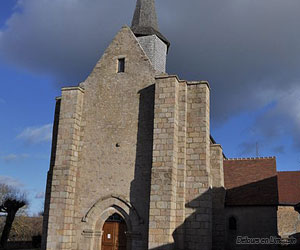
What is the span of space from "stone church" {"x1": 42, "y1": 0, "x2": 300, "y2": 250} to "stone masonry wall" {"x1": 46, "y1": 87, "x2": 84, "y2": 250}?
33 millimetres

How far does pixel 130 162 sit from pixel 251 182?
11211mm

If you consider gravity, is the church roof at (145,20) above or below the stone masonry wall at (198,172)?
above

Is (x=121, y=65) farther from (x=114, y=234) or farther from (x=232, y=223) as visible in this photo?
(x=232, y=223)

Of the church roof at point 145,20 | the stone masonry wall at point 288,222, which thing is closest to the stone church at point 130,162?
the church roof at point 145,20

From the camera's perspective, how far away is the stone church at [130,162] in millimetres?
11031

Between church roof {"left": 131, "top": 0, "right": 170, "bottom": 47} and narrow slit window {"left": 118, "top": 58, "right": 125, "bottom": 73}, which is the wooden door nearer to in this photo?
narrow slit window {"left": 118, "top": 58, "right": 125, "bottom": 73}

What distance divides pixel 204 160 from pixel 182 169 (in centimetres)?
79

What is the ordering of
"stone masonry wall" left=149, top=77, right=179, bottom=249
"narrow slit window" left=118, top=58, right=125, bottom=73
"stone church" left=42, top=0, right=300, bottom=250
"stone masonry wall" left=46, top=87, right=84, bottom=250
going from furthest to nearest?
"narrow slit window" left=118, top=58, right=125, bottom=73 → "stone masonry wall" left=46, top=87, right=84, bottom=250 → "stone church" left=42, top=0, right=300, bottom=250 → "stone masonry wall" left=149, top=77, right=179, bottom=249

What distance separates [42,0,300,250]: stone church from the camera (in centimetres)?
1103

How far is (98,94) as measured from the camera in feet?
43.4

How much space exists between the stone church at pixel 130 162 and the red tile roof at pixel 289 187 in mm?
11381

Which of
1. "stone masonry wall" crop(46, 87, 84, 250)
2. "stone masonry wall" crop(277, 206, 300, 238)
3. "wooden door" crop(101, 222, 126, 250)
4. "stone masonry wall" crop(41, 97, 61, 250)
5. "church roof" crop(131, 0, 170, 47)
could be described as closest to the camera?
"stone masonry wall" crop(46, 87, 84, 250)

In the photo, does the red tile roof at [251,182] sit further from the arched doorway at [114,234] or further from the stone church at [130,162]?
the arched doorway at [114,234]

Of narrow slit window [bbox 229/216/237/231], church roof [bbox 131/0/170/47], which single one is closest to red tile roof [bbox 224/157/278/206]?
narrow slit window [bbox 229/216/237/231]
